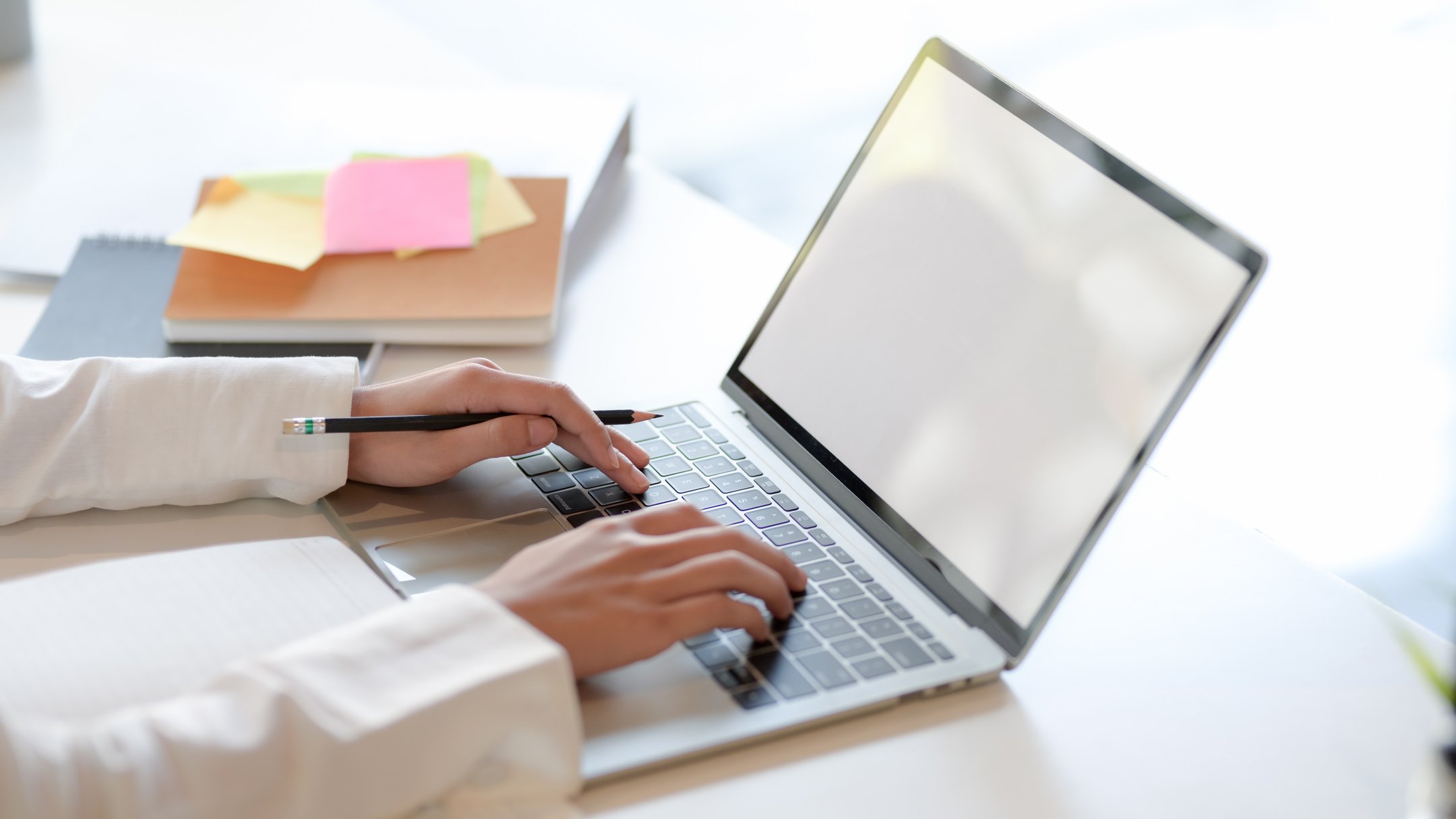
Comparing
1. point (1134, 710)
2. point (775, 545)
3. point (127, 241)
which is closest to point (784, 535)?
point (775, 545)

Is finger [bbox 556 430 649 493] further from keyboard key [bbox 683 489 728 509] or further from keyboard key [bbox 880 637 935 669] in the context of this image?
keyboard key [bbox 880 637 935 669]

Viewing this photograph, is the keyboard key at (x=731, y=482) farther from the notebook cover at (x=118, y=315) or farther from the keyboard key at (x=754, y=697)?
the notebook cover at (x=118, y=315)

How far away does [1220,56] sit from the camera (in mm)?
3314

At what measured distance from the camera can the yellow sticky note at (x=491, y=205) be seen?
3.66 ft

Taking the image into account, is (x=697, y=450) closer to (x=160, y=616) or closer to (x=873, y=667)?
(x=873, y=667)

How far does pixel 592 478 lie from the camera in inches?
33.3

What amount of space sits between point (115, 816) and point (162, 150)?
3.11 ft

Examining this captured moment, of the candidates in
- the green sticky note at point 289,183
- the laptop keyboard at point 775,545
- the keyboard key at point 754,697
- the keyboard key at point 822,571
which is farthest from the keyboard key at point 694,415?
the green sticky note at point 289,183

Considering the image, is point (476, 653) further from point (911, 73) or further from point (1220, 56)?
point (1220, 56)

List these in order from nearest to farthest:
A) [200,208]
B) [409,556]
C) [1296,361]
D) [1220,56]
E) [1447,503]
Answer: [409,556], [200,208], [1447,503], [1296,361], [1220,56]

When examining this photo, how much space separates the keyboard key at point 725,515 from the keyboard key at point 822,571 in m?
0.08

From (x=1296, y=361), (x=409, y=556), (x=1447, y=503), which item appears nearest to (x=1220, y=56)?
(x=1296, y=361)

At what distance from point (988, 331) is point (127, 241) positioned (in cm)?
82

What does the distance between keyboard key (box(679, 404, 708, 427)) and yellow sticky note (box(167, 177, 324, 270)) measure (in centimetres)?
37
